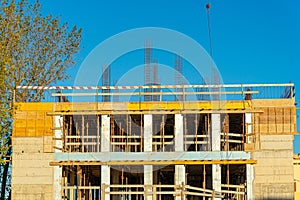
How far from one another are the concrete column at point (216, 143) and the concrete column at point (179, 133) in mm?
1240

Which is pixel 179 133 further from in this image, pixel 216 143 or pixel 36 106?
pixel 36 106

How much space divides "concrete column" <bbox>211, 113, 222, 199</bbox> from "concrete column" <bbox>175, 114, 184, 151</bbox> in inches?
48.8

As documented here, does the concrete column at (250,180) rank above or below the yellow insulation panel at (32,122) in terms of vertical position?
below

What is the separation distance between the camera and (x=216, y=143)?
2439cm

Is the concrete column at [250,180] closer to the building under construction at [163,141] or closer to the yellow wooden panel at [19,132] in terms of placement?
the building under construction at [163,141]

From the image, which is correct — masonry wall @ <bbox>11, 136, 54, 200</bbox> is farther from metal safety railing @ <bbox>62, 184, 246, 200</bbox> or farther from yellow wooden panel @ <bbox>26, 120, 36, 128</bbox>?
metal safety railing @ <bbox>62, 184, 246, 200</bbox>

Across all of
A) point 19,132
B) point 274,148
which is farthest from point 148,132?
point 19,132

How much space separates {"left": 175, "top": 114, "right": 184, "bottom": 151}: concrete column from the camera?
80.2ft

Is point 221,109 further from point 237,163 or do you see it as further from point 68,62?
point 68,62

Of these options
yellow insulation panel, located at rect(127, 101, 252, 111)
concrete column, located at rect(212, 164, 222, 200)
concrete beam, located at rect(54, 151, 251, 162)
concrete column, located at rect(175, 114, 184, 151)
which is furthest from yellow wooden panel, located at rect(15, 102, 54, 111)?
concrete column, located at rect(212, 164, 222, 200)

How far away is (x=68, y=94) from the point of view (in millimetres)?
24672

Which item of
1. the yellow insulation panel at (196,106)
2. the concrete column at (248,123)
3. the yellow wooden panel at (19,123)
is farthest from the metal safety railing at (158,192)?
the yellow insulation panel at (196,106)

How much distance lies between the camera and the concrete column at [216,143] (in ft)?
78.5

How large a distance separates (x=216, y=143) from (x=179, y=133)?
1526 millimetres
